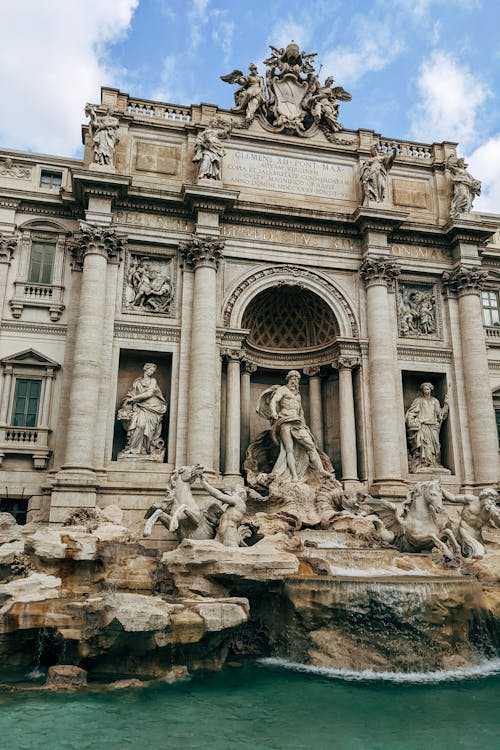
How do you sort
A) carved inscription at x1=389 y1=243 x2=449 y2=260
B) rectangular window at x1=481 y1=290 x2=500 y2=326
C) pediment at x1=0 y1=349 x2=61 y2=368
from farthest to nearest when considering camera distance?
rectangular window at x1=481 y1=290 x2=500 y2=326, carved inscription at x1=389 y1=243 x2=449 y2=260, pediment at x1=0 y1=349 x2=61 y2=368

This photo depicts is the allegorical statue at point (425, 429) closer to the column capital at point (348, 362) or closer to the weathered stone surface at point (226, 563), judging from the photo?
the column capital at point (348, 362)

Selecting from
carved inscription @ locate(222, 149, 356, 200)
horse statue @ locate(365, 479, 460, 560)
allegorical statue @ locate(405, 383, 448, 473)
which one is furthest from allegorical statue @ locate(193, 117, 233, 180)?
horse statue @ locate(365, 479, 460, 560)

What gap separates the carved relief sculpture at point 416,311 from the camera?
2127cm

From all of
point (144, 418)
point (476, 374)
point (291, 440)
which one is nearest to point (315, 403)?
point (291, 440)

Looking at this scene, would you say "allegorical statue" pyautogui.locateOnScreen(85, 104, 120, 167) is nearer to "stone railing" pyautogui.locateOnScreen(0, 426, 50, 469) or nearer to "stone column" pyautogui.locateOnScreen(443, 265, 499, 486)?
"stone railing" pyautogui.locateOnScreen(0, 426, 50, 469)

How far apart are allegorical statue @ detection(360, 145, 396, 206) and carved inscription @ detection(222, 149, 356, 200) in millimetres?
778

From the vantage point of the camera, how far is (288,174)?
858 inches

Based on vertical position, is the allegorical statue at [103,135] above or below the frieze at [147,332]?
above

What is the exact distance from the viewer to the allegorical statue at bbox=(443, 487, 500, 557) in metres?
14.8

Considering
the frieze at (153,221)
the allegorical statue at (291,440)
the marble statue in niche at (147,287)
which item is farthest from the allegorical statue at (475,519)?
the frieze at (153,221)

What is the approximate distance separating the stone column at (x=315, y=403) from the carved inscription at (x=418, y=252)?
503 cm

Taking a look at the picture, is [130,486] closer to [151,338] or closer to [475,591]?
[151,338]

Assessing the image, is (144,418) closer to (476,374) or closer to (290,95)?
(476,374)

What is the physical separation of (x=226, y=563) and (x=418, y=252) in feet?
46.9
